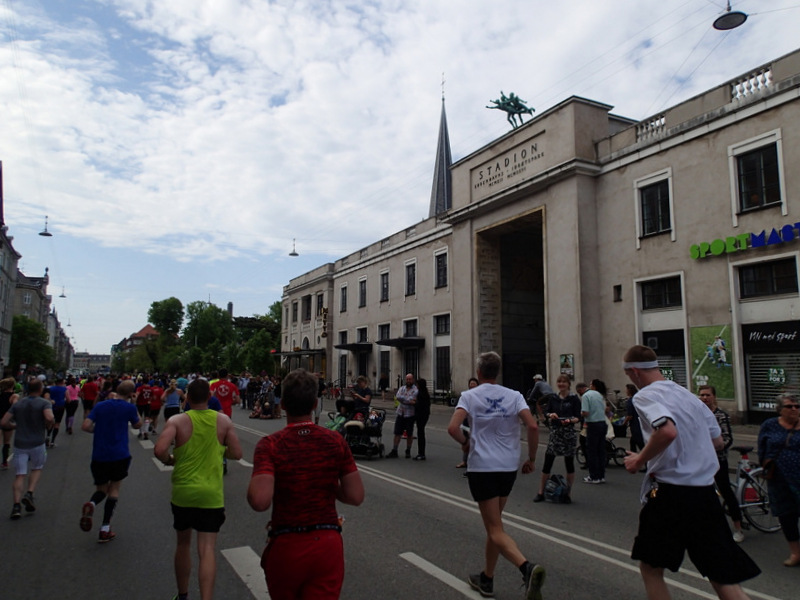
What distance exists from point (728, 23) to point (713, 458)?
50.4 ft

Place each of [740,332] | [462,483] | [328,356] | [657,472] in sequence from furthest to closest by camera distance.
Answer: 1. [328,356]
2. [740,332]
3. [462,483]
4. [657,472]

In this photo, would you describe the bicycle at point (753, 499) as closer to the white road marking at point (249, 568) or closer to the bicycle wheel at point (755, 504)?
the bicycle wheel at point (755, 504)

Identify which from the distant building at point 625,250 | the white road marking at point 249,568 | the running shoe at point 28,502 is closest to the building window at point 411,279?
the distant building at point 625,250

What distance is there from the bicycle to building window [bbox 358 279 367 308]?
35.7 metres

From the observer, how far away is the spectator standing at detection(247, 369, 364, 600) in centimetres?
263

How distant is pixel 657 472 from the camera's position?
3.47 m

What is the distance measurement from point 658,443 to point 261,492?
228cm

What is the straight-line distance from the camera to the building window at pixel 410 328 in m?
35.2

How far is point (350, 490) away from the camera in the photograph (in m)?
2.86

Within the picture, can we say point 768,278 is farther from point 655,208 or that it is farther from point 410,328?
point 410,328

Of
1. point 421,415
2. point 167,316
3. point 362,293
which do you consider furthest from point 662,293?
point 167,316

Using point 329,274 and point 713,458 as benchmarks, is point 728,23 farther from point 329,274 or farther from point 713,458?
point 329,274

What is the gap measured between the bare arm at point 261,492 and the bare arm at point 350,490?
14.6 inches

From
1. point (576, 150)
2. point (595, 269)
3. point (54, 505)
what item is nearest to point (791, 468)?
point (54, 505)
